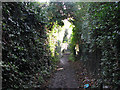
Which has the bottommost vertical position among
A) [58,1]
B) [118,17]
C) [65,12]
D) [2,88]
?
[2,88]

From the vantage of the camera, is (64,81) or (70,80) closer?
(64,81)

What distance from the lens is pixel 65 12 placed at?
26.5 feet

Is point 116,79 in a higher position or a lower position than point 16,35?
lower

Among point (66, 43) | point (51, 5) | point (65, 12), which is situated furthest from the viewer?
point (66, 43)

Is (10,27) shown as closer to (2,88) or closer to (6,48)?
(6,48)

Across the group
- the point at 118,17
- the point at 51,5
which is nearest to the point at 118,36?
the point at 118,17

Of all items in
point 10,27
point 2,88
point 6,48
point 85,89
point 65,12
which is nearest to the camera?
point 2,88

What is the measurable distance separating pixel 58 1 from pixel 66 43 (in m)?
14.8

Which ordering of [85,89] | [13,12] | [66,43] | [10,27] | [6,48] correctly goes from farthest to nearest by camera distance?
[66,43] → [85,89] → [13,12] → [10,27] → [6,48]

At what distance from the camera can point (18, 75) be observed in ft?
9.46

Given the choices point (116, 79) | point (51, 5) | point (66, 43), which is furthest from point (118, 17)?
point (66, 43)

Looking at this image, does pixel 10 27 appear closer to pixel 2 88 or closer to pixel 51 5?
pixel 2 88

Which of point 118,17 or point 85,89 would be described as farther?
point 85,89

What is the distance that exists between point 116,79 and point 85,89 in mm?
1984
